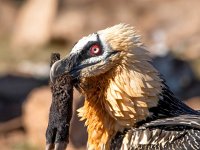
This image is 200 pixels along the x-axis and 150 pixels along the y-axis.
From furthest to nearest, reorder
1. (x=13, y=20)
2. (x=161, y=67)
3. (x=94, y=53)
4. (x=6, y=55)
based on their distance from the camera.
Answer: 1. (x=13, y=20)
2. (x=6, y=55)
3. (x=161, y=67)
4. (x=94, y=53)

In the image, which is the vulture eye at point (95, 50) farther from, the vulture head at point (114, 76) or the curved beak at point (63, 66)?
the curved beak at point (63, 66)

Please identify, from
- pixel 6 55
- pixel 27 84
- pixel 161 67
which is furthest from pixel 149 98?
pixel 6 55

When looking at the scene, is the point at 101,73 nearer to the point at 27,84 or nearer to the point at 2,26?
the point at 27,84

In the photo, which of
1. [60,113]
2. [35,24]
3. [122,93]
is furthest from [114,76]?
[35,24]

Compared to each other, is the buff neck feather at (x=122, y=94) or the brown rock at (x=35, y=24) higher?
the brown rock at (x=35, y=24)

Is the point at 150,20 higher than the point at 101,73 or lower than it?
higher

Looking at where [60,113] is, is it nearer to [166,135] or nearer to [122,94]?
[122,94]

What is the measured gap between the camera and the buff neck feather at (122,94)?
7926mm

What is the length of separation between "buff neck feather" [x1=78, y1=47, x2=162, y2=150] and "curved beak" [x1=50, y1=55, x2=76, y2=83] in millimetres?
194

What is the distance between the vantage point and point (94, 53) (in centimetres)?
788

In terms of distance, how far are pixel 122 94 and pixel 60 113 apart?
569mm

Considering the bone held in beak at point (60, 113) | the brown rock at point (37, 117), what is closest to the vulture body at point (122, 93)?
the bone held in beak at point (60, 113)

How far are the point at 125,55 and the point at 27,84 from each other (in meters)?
12.4

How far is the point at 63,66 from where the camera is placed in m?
7.80
